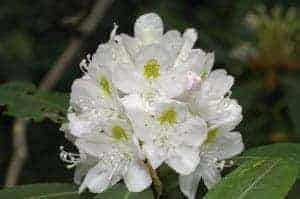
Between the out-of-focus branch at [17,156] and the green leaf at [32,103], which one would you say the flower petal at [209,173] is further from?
the out-of-focus branch at [17,156]

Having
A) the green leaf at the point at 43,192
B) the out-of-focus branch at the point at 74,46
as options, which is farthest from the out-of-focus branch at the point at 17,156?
the green leaf at the point at 43,192

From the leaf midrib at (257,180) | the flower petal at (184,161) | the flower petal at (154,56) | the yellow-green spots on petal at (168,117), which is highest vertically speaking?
the flower petal at (154,56)

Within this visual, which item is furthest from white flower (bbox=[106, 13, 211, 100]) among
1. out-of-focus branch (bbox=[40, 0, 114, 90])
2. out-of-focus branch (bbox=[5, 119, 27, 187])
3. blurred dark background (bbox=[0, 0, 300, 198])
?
blurred dark background (bbox=[0, 0, 300, 198])

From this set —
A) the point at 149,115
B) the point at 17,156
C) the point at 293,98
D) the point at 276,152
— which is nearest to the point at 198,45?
the point at 293,98

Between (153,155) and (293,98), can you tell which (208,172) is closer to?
(153,155)

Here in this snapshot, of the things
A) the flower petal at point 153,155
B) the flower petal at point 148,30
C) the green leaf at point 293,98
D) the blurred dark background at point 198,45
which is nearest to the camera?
the flower petal at point 153,155

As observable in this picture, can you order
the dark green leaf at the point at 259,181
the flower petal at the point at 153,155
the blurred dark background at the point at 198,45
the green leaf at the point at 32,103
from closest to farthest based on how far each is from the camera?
the dark green leaf at the point at 259,181 → the flower petal at the point at 153,155 → the green leaf at the point at 32,103 → the blurred dark background at the point at 198,45
